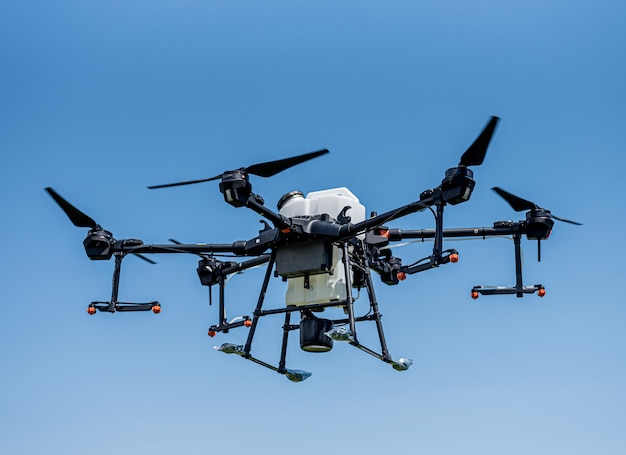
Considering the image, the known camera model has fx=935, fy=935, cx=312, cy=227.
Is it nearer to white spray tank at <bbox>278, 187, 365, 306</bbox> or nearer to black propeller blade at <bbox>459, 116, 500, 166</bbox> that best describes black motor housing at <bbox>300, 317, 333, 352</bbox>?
white spray tank at <bbox>278, 187, 365, 306</bbox>

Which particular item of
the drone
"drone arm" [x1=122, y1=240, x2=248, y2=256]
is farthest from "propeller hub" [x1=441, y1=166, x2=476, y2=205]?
"drone arm" [x1=122, y1=240, x2=248, y2=256]

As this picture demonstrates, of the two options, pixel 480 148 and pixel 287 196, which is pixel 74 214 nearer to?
pixel 287 196

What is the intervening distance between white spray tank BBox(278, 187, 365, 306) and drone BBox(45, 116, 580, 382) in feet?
0.08

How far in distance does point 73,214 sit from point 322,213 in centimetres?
655

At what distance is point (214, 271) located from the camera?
82.5 feet

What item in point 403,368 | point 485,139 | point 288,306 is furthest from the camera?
point 288,306

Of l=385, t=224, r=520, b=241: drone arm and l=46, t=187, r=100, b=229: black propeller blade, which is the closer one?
l=385, t=224, r=520, b=241: drone arm

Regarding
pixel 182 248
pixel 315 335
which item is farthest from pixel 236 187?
pixel 182 248

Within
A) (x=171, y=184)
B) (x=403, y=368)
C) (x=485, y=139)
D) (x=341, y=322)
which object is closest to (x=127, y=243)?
(x=171, y=184)

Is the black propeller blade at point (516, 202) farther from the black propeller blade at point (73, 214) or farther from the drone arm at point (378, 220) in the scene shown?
the black propeller blade at point (73, 214)

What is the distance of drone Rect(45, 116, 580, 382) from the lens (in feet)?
64.9

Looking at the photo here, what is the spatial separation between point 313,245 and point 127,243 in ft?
18.0

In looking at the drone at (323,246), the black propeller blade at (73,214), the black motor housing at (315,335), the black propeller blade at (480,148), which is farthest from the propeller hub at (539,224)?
the black propeller blade at (73,214)

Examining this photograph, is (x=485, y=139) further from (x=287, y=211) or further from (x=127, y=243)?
(x=127, y=243)
